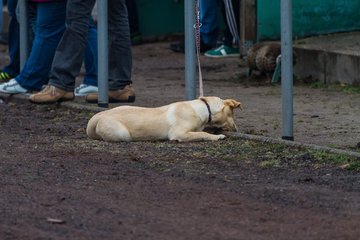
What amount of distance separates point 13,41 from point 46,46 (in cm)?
140

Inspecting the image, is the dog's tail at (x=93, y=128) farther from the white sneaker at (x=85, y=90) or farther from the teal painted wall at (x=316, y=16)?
the teal painted wall at (x=316, y=16)

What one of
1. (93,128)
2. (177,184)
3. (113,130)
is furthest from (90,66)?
(177,184)

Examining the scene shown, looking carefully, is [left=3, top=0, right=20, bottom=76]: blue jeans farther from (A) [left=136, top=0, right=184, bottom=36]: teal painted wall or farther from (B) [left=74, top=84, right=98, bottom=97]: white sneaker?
(A) [left=136, top=0, right=184, bottom=36]: teal painted wall

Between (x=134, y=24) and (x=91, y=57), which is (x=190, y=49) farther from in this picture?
(x=134, y=24)

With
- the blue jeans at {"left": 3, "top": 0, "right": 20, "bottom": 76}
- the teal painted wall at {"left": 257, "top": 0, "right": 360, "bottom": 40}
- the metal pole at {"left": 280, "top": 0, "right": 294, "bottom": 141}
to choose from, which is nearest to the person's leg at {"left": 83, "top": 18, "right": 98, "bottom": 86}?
the blue jeans at {"left": 3, "top": 0, "right": 20, "bottom": 76}

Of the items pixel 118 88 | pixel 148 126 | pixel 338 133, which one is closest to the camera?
pixel 148 126

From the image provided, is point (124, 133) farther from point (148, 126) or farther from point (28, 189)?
point (28, 189)

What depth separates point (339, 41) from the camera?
1159 cm

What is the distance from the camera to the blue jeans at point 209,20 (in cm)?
1329

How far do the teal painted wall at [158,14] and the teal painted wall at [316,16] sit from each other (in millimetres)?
2728

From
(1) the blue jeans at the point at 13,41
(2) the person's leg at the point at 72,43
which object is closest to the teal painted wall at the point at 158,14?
(1) the blue jeans at the point at 13,41

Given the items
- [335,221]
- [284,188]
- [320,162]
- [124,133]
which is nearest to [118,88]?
[124,133]

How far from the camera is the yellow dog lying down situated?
7.29 m

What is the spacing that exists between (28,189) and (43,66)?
407 centimetres
